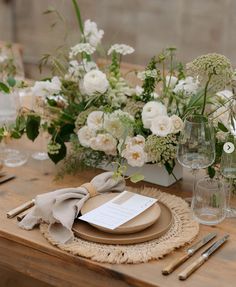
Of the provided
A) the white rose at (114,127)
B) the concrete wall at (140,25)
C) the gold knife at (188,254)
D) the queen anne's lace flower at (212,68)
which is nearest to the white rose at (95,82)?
the white rose at (114,127)

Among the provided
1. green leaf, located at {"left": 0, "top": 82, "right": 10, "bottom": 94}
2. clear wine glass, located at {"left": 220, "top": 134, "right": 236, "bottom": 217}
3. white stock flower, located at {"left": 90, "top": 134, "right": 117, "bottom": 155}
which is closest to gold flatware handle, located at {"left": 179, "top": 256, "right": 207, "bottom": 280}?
clear wine glass, located at {"left": 220, "top": 134, "right": 236, "bottom": 217}

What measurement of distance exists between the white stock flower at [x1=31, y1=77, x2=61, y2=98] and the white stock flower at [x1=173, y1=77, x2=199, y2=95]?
1.25ft

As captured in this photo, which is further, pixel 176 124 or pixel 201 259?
pixel 176 124

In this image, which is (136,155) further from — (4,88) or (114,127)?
(4,88)

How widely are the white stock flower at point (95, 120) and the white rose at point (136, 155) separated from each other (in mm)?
132

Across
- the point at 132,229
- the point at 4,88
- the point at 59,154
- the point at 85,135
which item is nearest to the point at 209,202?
the point at 132,229

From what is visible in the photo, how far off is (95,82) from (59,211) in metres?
0.47

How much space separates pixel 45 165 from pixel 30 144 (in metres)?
0.21

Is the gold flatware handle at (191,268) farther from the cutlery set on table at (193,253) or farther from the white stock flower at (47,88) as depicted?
the white stock flower at (47,88)

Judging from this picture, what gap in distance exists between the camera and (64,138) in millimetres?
1973

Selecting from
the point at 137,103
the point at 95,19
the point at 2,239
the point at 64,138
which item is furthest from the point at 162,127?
the point at 95,19

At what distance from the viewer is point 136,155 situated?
5.74 feet

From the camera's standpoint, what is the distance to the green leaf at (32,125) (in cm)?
199

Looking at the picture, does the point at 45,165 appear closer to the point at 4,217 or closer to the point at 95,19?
the point at 4,217
